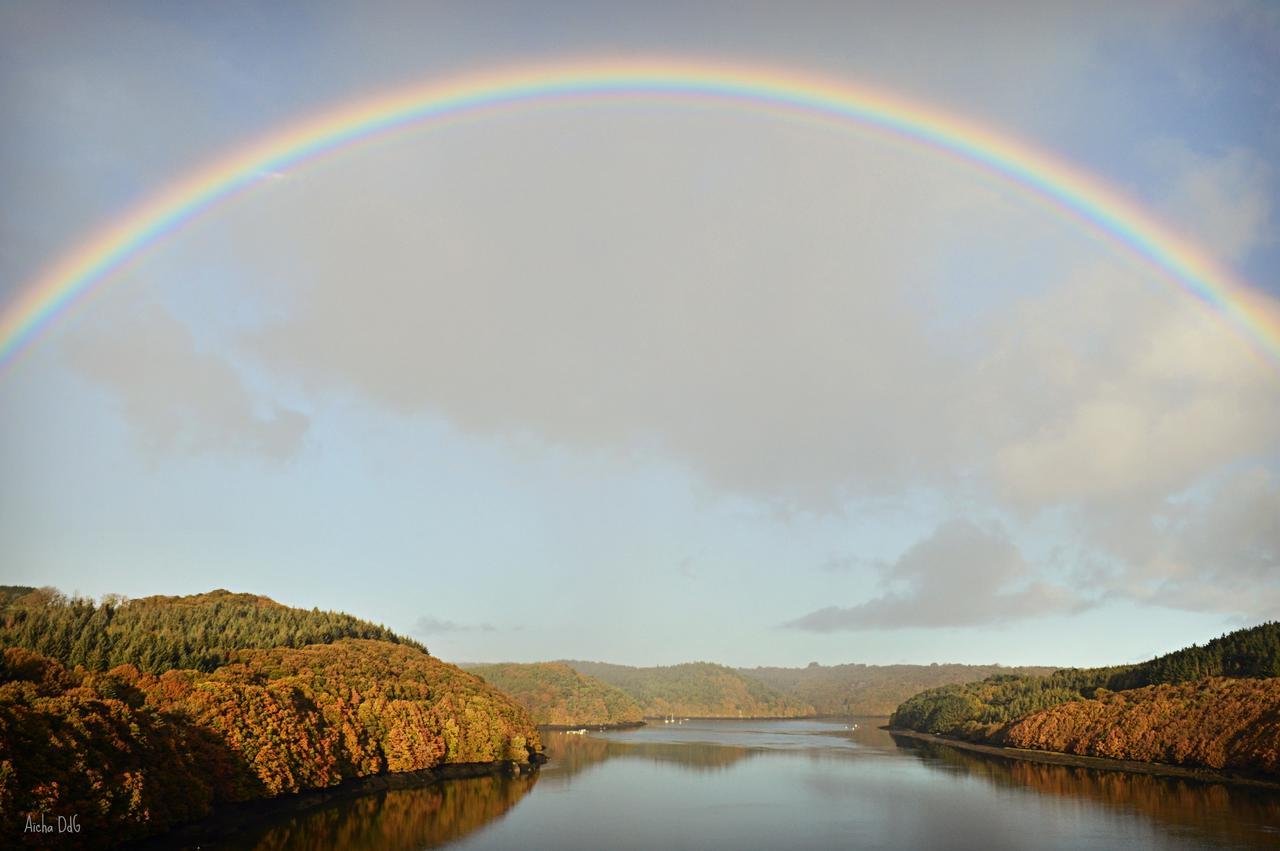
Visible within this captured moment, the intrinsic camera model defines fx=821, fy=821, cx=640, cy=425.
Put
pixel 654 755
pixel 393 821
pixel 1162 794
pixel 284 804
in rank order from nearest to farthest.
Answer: pixel 393 821, pixel 284 804, pixel 1162 794, pixel 654 755

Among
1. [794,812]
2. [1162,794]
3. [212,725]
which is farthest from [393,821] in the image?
[1162,794]

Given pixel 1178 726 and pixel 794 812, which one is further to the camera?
pixel 1178 726

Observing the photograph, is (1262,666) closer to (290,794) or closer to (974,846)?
(974,846)

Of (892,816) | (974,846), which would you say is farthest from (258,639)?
(974,846)

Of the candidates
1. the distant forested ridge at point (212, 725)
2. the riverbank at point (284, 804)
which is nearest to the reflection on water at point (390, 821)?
the riverbank at point (284, 804)

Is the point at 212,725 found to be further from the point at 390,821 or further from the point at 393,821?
the point at 393,821
